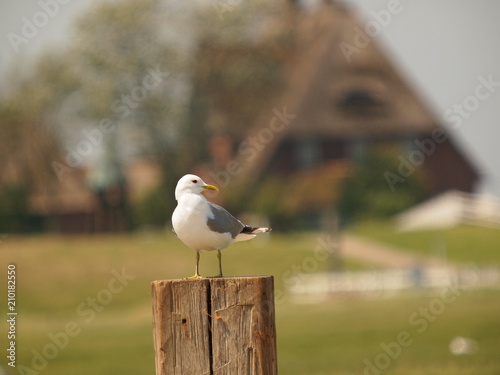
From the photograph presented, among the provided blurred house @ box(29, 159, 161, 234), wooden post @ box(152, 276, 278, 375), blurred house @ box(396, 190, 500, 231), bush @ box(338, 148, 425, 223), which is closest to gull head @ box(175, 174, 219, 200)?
wooden post @ box(152, 276, 278, 375)

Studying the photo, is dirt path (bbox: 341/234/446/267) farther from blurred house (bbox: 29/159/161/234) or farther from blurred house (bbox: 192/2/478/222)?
blurred house (bbox: 29/159/161/234)

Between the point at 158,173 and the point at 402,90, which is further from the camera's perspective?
the point at 402,90

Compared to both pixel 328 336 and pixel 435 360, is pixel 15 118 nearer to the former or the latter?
pixel 328 336

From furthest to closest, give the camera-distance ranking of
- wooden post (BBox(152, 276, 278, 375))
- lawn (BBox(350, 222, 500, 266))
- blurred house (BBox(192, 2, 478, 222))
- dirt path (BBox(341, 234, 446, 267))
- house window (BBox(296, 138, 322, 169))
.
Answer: house window (BBox(296, 138, 322, 169)) → blurred house (BBox(192, 2, 478, 222)) → lawn (BBox(350, 222, 500, 266)) → dirt path (BBox(341, 234, 446, 267)) → wooden post (BBox(152, 276, 278, 375))

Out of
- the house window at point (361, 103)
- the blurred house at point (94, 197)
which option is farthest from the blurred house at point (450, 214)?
the blurred house at point (94, 197)

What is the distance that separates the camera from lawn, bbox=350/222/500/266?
38312 mm

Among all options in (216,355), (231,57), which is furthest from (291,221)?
(216,355)

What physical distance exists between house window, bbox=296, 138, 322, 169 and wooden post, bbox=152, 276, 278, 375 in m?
53.8

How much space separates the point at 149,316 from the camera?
25938 mm

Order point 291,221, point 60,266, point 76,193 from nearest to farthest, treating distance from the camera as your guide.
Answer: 1. point 60,266
2. point 291,221
3. point 76,193

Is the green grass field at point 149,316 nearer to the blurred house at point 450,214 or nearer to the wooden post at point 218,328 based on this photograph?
the blurred house at point 450,214

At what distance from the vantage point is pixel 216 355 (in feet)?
12.6

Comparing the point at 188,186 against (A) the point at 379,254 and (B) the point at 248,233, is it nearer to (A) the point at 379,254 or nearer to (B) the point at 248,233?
(B) the point at 248,233

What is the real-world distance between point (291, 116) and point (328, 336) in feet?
125
